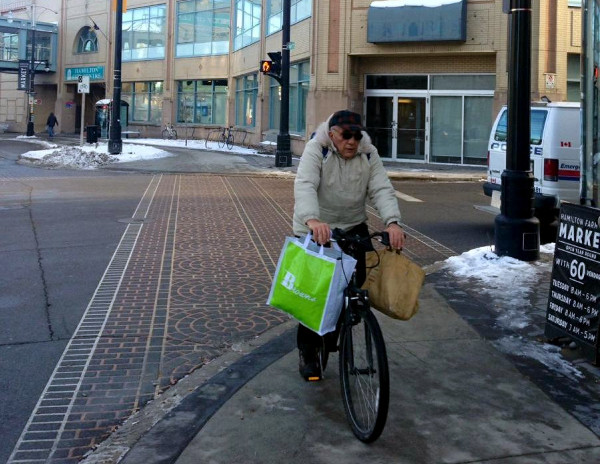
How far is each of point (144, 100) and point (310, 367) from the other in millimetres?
45258

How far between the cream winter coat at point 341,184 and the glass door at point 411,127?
2233cm

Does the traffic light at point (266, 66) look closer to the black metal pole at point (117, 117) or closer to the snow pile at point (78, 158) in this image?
the snow pile at point (78, 158)

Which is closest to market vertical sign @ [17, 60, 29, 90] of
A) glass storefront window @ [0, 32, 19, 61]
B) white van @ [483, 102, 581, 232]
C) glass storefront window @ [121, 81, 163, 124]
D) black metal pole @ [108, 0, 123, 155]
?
glass storefront window @ [0, 32, 19, 61]

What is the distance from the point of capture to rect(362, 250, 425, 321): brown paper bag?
409cm

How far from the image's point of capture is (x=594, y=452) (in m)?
3.89

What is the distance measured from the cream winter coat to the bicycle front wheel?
0.73 meters

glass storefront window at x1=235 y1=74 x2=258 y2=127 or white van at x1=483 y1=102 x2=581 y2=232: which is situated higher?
glass storefront window at x1=235 y1=74 x2=258 y2=127

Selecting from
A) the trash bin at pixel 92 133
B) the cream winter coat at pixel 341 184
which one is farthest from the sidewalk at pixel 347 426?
the trash bin at pixel 92 133

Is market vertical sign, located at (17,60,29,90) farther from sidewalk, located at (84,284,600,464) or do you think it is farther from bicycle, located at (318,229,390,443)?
bicycle, located at (318,229,390,443)

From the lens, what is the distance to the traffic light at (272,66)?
24.1 meters

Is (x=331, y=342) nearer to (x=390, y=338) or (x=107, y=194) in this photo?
(x=390, y=338)

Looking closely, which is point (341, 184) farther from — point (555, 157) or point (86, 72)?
point (86, 72)

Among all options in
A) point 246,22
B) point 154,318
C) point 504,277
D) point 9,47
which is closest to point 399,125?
point 246,22

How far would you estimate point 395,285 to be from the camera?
4105 mm
